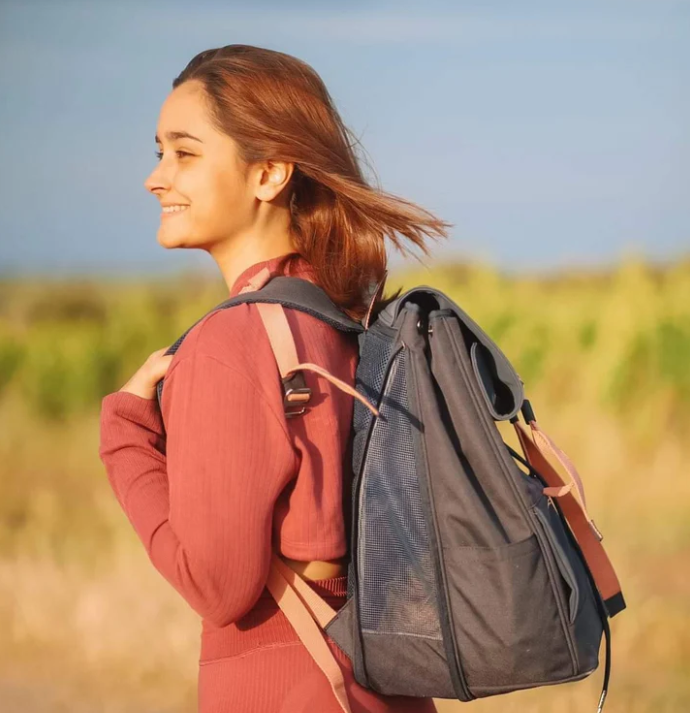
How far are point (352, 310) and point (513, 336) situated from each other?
529 cm

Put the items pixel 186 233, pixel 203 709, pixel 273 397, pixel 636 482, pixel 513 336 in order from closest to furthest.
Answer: pixel 273 397, pixel 203 709, pixel 186 233, pixel 636 482, pixel 513 336

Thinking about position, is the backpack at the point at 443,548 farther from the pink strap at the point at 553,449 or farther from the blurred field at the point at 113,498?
the blurred field at the point at 113,498

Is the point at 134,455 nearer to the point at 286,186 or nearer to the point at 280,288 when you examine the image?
the point at 280,288

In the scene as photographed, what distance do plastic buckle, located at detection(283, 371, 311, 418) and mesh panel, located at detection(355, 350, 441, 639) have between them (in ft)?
0.37

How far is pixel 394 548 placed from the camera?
1493 millimetres

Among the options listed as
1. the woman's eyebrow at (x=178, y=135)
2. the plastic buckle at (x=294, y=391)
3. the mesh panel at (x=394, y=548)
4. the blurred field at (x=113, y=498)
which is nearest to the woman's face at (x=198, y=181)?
the woman's eyebrow at (x=178, y=135)

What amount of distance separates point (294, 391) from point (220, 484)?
15 cm

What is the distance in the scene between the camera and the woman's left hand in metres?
1.64

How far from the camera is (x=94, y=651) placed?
464cm

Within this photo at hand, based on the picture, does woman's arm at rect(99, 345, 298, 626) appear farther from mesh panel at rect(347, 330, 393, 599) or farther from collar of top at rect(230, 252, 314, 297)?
collar of top at rect(230, 252, 314, 297)

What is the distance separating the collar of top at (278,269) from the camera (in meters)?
1.71

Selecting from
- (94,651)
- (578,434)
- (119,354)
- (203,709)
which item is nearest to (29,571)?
(94,651)

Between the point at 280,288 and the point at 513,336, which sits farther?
the point at 513,336

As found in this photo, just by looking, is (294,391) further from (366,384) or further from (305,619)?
(305,619)
